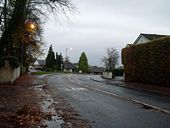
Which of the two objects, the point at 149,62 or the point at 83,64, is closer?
the point at 149,62

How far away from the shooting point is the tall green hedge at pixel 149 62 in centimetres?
2802

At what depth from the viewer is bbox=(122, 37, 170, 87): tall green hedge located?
1103 inches

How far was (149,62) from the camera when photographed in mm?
31406

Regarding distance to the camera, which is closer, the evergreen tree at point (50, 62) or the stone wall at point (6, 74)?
the stone wall at point (6, 74)

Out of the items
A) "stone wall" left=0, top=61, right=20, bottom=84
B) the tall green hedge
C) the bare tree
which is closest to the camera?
"stone wall" left=0, top=61, right=20, bottom=84

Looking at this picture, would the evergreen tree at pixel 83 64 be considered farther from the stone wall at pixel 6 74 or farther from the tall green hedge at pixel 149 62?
the stone wall at pixel 6 74

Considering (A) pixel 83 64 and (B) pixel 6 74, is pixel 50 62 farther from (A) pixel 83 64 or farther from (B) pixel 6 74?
(B) pixel 6 74

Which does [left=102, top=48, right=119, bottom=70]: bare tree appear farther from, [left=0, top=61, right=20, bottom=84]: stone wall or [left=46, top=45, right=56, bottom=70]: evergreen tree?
[left=0, top=61, right=20, bottom=84]: stone wall

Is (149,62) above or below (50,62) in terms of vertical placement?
below

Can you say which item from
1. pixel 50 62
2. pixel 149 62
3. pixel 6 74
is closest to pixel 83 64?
pixel 50 62

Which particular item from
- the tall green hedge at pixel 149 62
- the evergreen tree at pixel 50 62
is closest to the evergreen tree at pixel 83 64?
the evergreen tree at pixel 50 62

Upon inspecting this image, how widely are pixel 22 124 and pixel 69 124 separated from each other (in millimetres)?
1386

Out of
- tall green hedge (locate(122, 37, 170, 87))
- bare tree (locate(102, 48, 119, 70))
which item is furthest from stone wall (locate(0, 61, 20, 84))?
bare tree (locate(102, 48, 119, 70))

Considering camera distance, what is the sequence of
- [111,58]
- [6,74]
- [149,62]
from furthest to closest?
[111,58] → [149,62] → [6,74]
